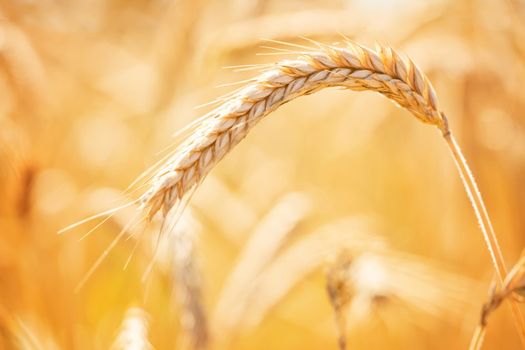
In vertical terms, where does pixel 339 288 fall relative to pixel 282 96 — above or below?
below

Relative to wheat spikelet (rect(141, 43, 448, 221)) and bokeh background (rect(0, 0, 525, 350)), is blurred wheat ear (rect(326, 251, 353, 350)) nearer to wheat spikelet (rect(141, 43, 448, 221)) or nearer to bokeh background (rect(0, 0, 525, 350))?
bokeh background (rect(0, 0, 525, 350))

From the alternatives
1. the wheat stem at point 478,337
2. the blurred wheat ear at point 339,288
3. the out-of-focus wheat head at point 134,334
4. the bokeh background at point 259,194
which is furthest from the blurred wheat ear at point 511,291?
the out-of-focus wheat head at point 134,334

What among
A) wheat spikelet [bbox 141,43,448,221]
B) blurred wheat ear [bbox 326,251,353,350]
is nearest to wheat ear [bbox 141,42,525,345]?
wheat spikelet [bbox 141,43,448,221]

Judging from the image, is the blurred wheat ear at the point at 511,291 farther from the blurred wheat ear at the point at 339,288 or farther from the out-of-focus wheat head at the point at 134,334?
the out-of-focus wheat head at the point at 134,334

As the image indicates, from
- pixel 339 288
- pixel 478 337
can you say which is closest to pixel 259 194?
pixel 339 288

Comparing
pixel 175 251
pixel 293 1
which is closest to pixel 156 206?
pixel 175 251

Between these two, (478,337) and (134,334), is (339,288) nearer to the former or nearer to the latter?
(478,337)
